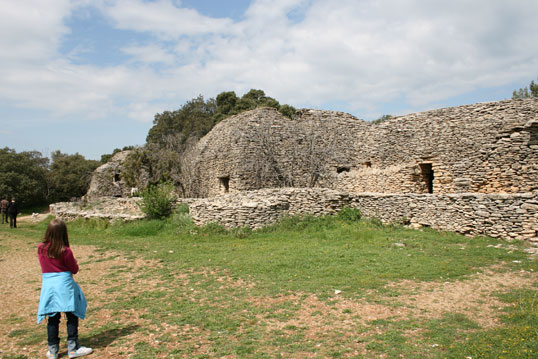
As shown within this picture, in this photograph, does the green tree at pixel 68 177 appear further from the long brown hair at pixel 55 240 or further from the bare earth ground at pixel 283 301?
the long brown hair at pixel 55 240

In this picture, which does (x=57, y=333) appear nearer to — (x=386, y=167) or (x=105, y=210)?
(x=386, y=167)

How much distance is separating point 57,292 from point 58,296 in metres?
0.05

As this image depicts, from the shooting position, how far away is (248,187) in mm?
16625

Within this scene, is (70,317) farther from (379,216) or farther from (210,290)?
(379,216)

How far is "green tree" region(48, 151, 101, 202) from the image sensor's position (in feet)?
102

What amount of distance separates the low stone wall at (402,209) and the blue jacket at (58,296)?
7.96 meters

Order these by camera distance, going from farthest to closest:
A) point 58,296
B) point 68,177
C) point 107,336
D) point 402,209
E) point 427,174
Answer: point 68,177, point 427,174, point 402,209, point 107,336, point 58,296

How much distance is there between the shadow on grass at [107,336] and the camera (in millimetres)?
4715

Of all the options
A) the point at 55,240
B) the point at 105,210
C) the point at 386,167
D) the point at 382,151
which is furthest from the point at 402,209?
the point at 105,210

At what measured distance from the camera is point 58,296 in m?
4.31

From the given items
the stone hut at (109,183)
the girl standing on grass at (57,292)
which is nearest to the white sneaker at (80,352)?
the girl standing on grass at (57,292)

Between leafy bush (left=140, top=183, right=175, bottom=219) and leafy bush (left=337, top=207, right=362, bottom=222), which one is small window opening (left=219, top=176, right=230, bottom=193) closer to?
leafy bush (left=140, top=183, right=175, bottom=219)

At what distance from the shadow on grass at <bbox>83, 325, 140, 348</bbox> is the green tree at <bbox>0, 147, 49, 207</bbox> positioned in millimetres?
27060

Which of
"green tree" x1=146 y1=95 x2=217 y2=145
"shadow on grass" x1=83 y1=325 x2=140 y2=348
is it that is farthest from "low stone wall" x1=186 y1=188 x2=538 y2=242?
"green tree" x1=146 y1=95 x2=217 y2=145
